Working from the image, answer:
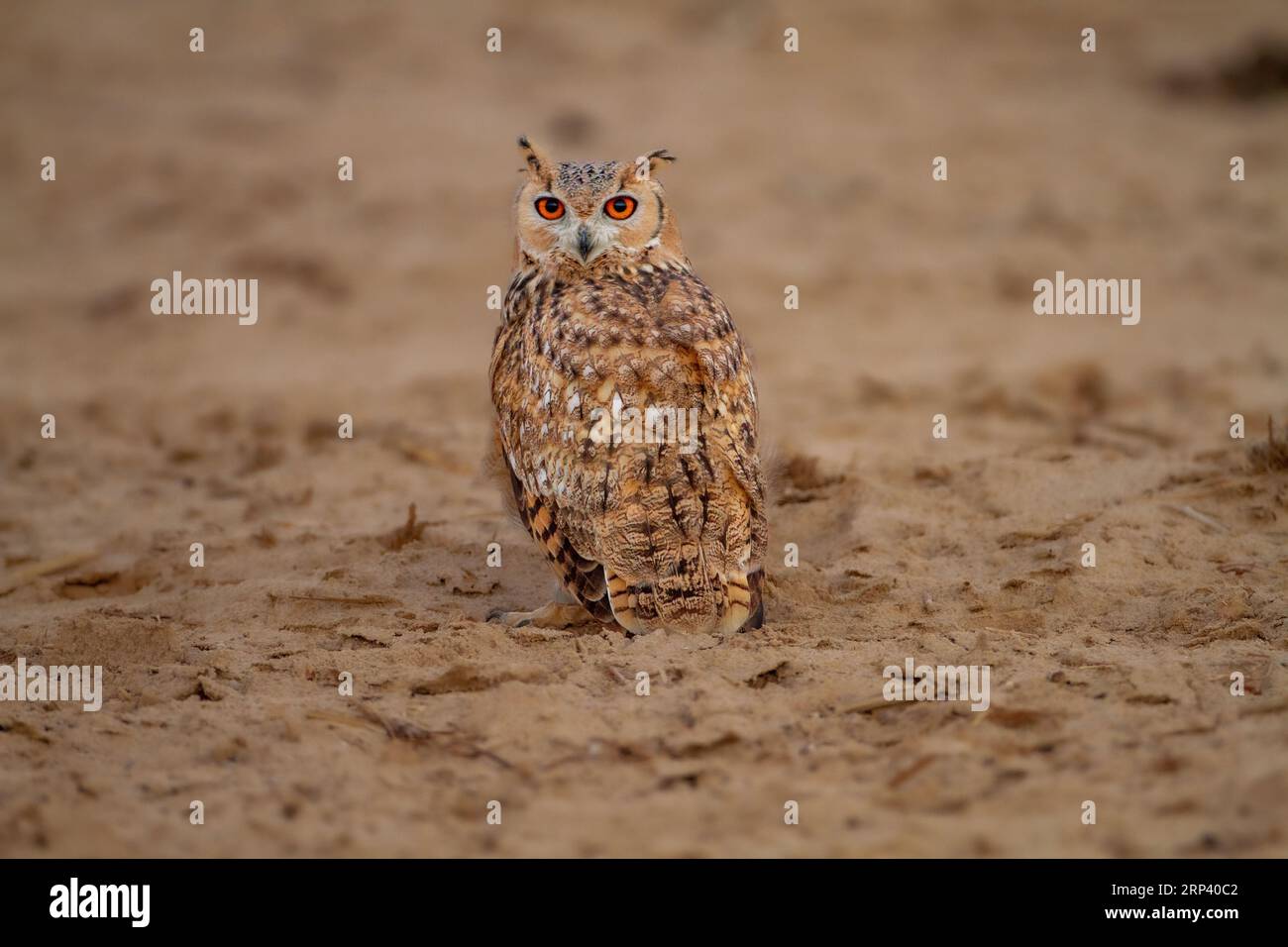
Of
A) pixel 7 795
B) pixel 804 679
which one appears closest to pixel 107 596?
pixel 7 795

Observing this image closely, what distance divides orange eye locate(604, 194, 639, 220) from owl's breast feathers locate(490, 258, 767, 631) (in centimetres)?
44


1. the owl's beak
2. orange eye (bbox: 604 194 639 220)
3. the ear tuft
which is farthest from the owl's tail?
the ear tuft

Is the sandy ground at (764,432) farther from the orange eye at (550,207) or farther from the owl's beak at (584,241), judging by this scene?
the orange eye at (550,207)

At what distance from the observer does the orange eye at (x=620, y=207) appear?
6348 mm

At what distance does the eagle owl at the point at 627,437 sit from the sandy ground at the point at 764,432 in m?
0.26

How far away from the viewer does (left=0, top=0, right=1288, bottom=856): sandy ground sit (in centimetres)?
442

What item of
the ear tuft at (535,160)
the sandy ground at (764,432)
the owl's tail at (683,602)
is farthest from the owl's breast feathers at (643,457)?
the ear tuft at (535,160)

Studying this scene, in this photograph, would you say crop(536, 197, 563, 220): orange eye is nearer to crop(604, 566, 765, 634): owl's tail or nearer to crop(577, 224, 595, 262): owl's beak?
crop(577, 224, 595, 262): owl's beak

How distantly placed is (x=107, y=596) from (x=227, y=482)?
85.2 inches

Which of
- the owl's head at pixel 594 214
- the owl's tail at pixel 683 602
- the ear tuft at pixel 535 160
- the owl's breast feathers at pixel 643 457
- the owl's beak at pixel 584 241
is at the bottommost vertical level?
the owl's tail at pixel 683 602

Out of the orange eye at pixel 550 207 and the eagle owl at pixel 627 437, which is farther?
the orange eye at pixel 550 207

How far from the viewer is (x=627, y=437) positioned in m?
5.69

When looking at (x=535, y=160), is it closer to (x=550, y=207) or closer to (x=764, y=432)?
(x=550, y=207)

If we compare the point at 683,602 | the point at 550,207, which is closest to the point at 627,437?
the point at 683,602
